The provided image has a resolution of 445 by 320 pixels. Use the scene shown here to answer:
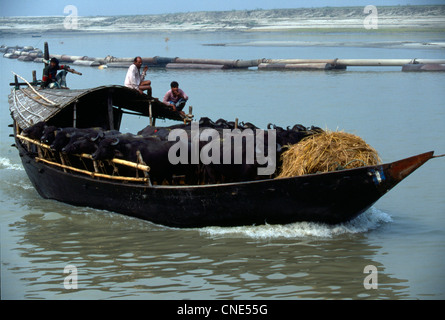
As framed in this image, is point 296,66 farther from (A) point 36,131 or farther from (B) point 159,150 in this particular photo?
(B) point 159,150

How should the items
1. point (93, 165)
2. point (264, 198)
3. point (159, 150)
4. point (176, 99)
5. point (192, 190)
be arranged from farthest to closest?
point (176, 99) < point (93, 165) < point (159, 150) < point (192, 190) < point (264, 198)

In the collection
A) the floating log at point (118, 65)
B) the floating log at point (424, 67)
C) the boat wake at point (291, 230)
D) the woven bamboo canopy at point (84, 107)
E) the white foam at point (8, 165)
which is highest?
the woven bamboo canopy at point (84, 107)

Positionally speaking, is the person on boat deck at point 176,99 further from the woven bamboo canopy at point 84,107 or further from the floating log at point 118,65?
the floating log at point 118,65

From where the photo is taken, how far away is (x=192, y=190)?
10.8 m

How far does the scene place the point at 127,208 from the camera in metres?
12.0

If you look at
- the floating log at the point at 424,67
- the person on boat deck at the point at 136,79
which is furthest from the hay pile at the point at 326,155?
the floating log at the point at 424,67

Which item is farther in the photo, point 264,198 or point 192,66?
point 192,66

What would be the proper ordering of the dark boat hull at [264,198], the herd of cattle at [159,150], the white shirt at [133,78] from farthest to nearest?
1. the white shirt at [133,78]
2. the herd of cattle at [159,150]
3. the dark boat hull at [264,198]

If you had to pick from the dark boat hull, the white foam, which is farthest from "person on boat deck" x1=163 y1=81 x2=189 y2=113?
the white foam

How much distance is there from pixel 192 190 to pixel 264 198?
1.10 m

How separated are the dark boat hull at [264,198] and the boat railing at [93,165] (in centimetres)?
14

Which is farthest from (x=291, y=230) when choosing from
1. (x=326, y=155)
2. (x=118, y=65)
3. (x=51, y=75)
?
(x=118, y=65)

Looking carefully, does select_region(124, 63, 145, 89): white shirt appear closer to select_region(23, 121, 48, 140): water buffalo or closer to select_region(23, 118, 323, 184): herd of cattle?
select_region(23, 121, 48, 140): water buffalo

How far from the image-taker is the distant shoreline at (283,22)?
92.9m
